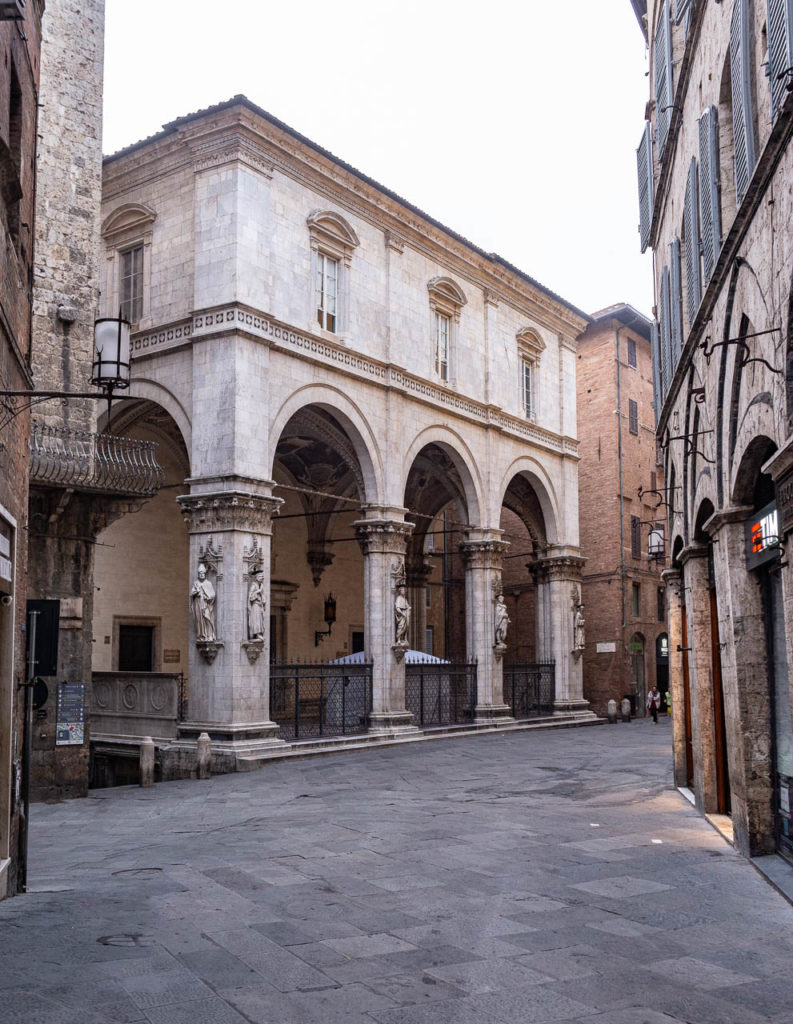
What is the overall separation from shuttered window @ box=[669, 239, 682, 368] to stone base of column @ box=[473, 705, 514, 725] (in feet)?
47.7

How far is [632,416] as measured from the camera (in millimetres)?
37844

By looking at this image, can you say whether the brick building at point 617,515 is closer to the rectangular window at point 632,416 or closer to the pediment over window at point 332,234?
the rectangular window at point 632,416

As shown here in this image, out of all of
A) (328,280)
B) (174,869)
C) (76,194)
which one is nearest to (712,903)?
(174,869)

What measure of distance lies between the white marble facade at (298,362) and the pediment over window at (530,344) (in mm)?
144

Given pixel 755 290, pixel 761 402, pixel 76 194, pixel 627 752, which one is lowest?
pixel 627 752

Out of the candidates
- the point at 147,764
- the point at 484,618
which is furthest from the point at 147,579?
the point at 147,764

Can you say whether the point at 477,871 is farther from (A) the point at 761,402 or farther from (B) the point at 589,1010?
(A) the point at 761,402

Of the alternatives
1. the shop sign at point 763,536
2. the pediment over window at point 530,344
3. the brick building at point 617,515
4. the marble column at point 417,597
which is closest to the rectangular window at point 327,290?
the pediment over window at point 530,344

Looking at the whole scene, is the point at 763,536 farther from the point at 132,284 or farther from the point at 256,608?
the point at 132,284

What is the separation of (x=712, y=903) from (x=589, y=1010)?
2895mm

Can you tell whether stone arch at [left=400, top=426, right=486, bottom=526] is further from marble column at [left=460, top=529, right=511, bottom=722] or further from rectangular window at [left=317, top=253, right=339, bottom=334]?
rectangular window at [left=317, top=253, right=339, bottom=334]

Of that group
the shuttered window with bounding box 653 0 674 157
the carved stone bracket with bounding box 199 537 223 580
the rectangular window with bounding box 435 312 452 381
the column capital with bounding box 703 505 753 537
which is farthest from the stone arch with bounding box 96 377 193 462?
the column capital with bounding box 703 505 753 537

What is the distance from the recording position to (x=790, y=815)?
8.82 m

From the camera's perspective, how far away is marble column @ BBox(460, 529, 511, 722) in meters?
27.4
